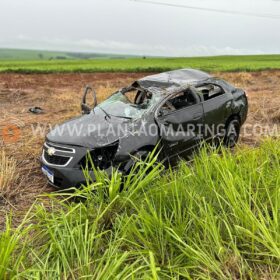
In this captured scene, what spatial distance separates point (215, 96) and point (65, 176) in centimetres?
325

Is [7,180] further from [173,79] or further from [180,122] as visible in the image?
[173,79]

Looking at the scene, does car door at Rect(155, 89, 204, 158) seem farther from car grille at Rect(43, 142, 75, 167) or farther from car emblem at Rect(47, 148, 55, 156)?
car emblem at Rect(47, 148, 55, 156)

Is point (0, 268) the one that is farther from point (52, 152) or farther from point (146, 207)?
point (52, 152)

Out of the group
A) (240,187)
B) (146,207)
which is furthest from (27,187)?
(240,187)

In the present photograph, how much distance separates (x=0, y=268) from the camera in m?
2.17

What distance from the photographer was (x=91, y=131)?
176 inches

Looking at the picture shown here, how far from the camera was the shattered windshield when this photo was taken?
16.0 feet

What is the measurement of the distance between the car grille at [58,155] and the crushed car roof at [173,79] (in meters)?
2.01

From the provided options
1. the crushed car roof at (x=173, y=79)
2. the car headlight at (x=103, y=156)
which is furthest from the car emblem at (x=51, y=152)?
the crushed car roof at (x=173, y=79)

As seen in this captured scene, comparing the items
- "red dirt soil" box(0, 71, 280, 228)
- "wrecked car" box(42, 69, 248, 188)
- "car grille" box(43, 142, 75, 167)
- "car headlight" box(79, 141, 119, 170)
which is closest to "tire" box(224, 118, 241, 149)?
"wrecked car" box(42, 69, 248, 188)

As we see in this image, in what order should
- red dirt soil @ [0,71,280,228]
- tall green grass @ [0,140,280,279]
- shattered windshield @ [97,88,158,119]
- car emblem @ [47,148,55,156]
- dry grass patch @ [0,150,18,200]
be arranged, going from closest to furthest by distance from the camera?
1. tall green grass @ [0,140,280,279]
2. car emblem @ [47,148,55,156]
3. dry grass patch @ [0,150,18,200]
4. red dirt soil @ [0,71,280,228]
5. shattered windshield @ [97,88,158,119]

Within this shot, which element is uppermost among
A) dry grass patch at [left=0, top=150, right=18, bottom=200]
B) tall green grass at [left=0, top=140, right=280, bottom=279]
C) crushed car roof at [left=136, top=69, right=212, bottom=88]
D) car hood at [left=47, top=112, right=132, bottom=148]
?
crushed car roof at [left=136, top=69, right=212, bottom=88]

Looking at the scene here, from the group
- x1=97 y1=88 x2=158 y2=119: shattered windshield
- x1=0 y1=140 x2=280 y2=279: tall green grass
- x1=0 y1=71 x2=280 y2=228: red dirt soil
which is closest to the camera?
x1=0 y1=140 x2=280 y2=279: tall green grass

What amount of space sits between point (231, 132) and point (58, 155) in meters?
3.47
